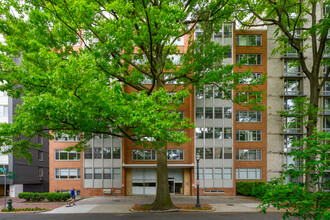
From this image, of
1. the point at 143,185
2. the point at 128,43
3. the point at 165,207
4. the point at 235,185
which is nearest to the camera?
the point at 128,43

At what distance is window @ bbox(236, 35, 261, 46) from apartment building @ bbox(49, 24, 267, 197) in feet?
4.18

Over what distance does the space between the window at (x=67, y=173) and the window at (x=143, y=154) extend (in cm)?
738

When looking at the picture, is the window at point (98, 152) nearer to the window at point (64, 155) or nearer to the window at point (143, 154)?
the window at point (64, 155)

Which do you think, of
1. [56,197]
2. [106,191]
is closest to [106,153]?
[106,191]

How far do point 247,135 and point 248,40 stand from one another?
39.5 ft

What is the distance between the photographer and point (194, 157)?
2452 centimetres

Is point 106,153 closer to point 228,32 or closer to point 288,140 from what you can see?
point 228,32

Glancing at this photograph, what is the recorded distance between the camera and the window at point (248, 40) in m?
26.6

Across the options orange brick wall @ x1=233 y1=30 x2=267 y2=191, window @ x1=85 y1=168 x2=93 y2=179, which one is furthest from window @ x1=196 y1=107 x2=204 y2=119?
window @ x1=85 y1=168 x2=93 y2=179

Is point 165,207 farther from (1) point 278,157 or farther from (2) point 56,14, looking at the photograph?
(1) point 278,157

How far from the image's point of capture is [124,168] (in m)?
25.2

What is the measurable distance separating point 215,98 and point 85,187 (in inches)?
740

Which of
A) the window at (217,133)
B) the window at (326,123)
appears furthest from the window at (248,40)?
the window at (326,123)

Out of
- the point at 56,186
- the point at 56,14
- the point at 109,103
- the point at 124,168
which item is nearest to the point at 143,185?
the point at 124,168
